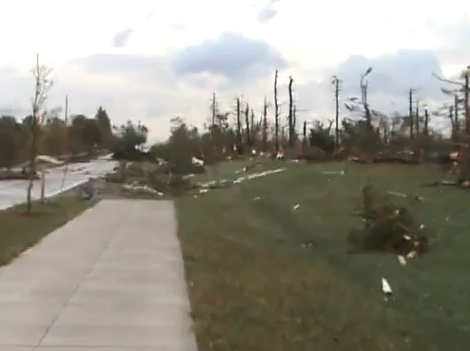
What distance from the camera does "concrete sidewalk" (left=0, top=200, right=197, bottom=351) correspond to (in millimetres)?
7457

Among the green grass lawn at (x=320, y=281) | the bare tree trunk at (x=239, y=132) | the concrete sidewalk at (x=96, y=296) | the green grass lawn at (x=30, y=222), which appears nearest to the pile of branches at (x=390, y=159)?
the green grass lawn at (x=320, y=281)

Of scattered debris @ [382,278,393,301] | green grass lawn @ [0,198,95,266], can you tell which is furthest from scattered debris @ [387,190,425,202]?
green grass lawn @ [0,198,95,266]

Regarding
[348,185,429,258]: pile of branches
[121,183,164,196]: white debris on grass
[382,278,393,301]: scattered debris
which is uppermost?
[348,185,429,258]: pile of branches

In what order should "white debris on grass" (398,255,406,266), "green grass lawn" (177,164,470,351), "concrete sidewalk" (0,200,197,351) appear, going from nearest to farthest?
"concrete sidewalk" (0,200,197,351)
"green grass lawn" (177,164,470,351)
"white debris on grass" (398,255,406,266)

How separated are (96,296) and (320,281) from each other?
346 cm

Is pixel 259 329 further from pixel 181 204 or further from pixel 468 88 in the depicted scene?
pixel 468 88

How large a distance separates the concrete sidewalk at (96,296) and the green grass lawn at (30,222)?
0.33 m

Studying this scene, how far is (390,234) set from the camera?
15469mm

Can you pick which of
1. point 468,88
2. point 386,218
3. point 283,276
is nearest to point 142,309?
point 283,276

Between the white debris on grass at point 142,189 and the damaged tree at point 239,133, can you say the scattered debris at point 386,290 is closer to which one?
the white debris on grass at point 142,189

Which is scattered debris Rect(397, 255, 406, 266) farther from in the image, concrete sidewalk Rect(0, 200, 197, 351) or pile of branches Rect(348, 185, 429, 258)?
concrete sidewalk Rect(0, 200, 197, 351)

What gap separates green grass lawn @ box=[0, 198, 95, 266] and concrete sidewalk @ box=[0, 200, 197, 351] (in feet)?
1.08

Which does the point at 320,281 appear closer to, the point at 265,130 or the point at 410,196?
the point at 410,196

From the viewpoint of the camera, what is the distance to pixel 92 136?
100062 mm
